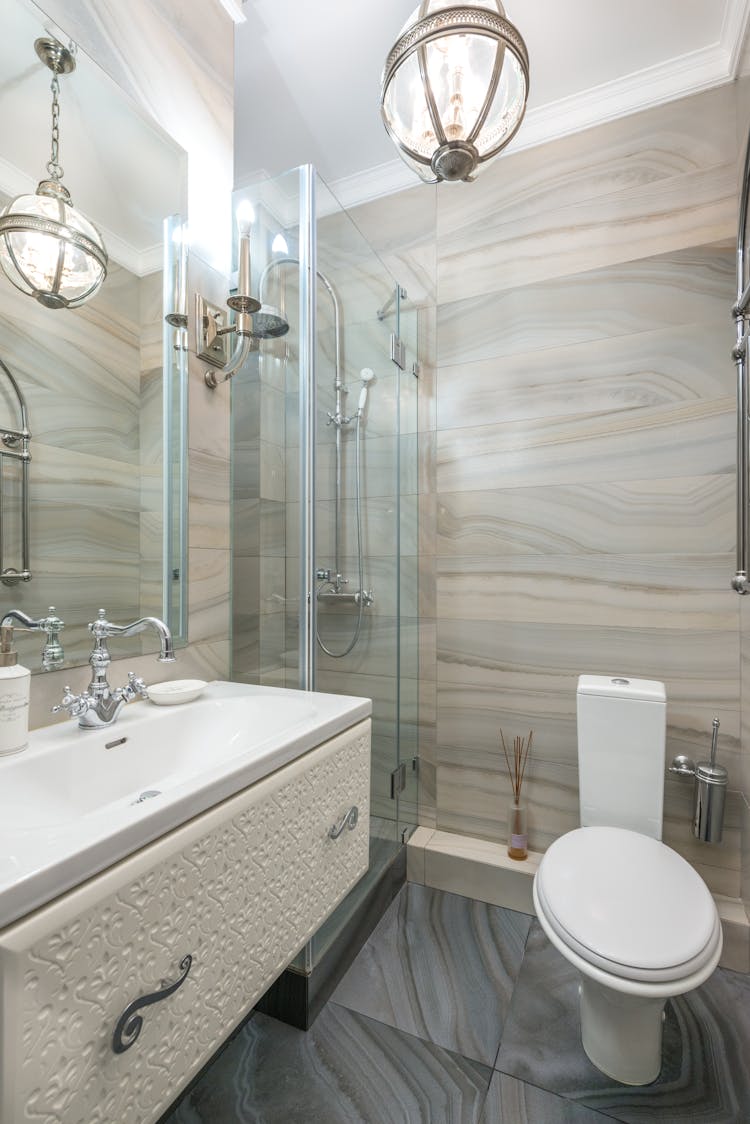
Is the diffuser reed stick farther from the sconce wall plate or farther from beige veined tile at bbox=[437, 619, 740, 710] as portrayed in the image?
the sconce wall plate

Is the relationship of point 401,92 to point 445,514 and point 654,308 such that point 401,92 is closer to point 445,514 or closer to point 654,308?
point 654,308

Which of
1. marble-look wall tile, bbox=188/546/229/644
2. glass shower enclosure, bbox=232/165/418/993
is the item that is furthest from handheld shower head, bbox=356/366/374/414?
marble-look wall tile, bbox=188/546/229/644

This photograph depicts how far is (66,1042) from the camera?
1.79ft

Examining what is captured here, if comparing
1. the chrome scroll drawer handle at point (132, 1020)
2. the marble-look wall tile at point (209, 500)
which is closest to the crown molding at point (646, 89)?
the marble-look wall tile at point (209, 500)

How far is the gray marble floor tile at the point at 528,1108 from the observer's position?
1.13m

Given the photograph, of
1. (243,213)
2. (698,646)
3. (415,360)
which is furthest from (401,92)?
(698,646)

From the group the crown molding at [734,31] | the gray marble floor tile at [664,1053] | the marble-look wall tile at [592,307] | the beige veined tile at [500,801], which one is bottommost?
the gray marble floor tile at [664,1053]

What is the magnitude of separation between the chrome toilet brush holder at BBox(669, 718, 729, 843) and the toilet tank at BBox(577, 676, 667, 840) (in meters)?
0.13

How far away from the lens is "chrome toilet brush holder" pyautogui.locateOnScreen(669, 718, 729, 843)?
1.58m

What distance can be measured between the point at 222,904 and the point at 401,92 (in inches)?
58.8

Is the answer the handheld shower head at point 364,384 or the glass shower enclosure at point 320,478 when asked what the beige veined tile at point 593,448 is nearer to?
the glass shower enclosure at point 320,478

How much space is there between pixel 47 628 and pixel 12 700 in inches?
6.3

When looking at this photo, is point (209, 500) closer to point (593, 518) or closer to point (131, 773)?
point (131, 773)

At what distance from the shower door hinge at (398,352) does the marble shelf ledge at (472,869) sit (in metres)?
1.82
